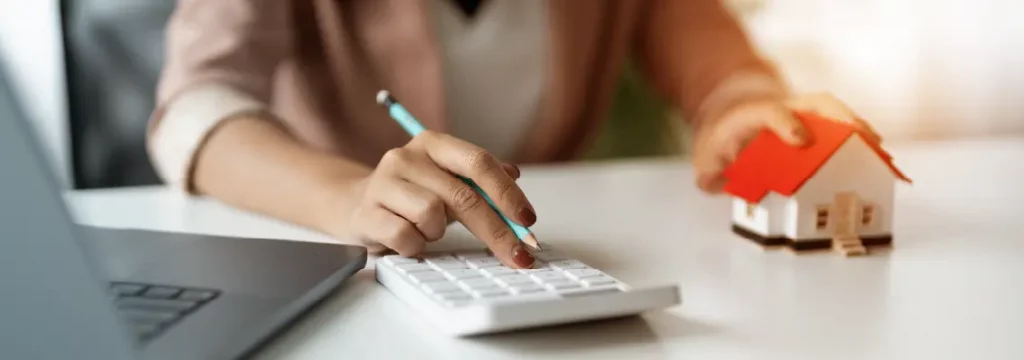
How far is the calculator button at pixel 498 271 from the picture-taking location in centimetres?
41

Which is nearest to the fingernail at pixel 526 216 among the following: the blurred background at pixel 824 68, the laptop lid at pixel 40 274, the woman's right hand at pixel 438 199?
the woman's right hand at pixel 438 199

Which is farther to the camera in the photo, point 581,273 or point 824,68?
point 824,68

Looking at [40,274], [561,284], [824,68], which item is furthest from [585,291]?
[824,68]

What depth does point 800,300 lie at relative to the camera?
0.42 m

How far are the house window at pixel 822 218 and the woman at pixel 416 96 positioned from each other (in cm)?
4

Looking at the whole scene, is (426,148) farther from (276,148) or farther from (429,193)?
(276,148)

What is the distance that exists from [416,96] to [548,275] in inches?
23.4

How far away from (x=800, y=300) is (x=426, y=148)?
0.20 meters

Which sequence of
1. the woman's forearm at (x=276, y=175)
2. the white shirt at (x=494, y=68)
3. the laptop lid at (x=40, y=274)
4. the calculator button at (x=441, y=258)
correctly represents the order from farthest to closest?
1. the white shirt at (x=494, y=68)
2. the woman's forearm at (x=276, y=175)
3. the calculator button at (x=441, y=258)
4. the laptop lid at (x=40, y=274)

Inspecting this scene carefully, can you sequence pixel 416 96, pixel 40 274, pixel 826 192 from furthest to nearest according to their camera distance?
1. pixel 416 96
2. pixel 826 192
3. pixel 40 274

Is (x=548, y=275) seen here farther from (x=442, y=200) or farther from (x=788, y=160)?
(x=788, y=160)

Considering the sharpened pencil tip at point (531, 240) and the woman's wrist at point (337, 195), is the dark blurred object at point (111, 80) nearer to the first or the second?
the woman's wrist at point (337, 195)

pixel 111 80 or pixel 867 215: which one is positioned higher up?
pixel 111 80

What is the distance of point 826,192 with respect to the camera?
0.51 metres
